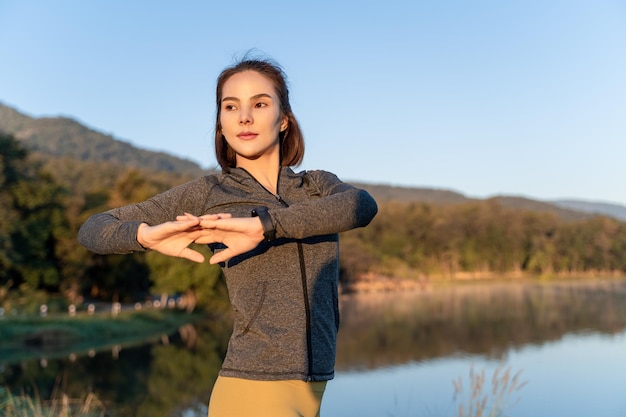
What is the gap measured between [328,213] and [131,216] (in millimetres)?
492

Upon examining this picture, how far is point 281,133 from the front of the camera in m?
1.69

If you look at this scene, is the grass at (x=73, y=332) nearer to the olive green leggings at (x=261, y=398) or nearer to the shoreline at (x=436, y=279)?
the olive green leggings at (x=261, y=398)

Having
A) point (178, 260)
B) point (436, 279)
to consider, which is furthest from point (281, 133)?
point (436, 279)

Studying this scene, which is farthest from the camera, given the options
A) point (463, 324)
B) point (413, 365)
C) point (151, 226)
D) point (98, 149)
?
point (98, 149)

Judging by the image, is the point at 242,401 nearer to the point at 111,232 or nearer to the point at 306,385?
the point at 306,385

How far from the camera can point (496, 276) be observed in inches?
2041

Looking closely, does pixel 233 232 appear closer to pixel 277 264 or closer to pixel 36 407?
pixel 277 264

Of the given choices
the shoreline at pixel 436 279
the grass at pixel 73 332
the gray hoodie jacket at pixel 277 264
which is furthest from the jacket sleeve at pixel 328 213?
the shoreline at pixel 436 279

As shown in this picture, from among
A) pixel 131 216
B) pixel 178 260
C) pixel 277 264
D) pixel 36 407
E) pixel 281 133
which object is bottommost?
pixel 36 407

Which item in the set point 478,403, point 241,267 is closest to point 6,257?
point 478,403

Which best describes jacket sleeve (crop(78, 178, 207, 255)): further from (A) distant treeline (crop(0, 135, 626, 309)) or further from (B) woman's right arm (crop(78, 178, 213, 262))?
(A) distant treeline (crop(0, 135, 626, 309))

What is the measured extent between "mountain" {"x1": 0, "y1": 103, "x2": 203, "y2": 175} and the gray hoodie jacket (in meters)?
120

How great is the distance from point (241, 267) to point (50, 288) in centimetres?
2589

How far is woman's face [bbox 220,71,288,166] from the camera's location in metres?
1.52
